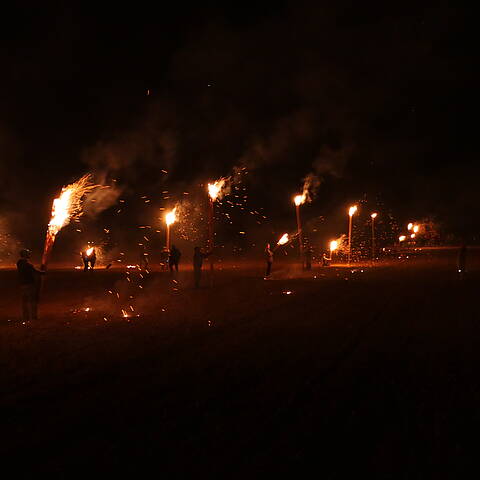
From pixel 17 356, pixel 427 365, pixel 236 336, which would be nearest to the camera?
pixel 427 365

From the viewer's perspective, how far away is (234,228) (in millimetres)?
69938

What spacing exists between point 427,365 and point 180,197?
67.7 meters

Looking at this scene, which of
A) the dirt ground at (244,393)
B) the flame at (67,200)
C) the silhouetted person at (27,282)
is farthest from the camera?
the flame at (67,200)

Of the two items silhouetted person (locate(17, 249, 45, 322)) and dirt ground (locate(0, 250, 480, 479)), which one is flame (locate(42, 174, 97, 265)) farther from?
dirt ground (locate(0, 250, 480, 479))

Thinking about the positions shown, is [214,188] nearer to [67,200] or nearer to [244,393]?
[67,200]

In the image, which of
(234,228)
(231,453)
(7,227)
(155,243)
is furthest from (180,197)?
(231,453)

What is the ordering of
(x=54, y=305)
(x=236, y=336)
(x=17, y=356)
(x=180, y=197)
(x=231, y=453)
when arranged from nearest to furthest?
1. (x=231, y=453)
2. (x=17, y=356)
3. (x=236, y=336)
4. (x=54, y=305)
5. (x=180, y=197)

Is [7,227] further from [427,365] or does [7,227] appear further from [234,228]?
[427,365]

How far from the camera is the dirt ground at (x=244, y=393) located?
4.95m

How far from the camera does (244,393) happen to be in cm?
694

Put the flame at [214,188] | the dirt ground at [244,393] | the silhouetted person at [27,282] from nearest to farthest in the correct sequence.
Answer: the dirt ground at [244,393], the silhouetted person at [27,282], the flame at [214,188]

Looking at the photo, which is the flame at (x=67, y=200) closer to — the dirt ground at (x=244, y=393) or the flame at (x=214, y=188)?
the dirt ground at (x=244, y=393)

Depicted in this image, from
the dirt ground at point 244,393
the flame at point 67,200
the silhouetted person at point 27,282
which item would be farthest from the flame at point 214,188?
the silhouetted person at point 27,282

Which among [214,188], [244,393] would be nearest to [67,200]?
[244,393]
